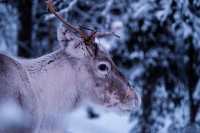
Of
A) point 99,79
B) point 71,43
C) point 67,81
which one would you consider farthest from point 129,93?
point 71,43

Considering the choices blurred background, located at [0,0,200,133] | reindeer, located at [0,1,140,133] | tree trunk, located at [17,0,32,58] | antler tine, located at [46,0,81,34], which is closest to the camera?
antler tine, located at [46,0,81,34]

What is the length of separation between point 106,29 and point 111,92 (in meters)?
5.21

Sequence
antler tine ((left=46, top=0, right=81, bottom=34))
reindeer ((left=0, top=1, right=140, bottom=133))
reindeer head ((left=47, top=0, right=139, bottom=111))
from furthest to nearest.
A: 1. reindeer head ((left=47, top=0, right=139, bottom=111))
2. reindeer ((left=0, top=1, right=140, bottom=133))
3. antler tine ((left=46, top=0, right=81, bottom=34))

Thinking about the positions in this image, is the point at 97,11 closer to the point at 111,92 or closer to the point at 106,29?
the point at 106,29

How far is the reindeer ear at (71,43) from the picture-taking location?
5.61 m

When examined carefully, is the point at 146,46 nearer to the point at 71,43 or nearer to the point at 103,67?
the point at 103,67

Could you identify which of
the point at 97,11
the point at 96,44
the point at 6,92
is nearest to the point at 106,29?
the point at 97,11

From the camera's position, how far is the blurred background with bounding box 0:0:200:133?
10.8 metres

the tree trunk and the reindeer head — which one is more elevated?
the tree trunk

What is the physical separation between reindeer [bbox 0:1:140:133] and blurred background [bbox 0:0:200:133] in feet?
15.5

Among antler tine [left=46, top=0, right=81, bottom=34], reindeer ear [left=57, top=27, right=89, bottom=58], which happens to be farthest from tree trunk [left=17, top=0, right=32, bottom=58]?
antler tine [left=46, top=0, right=81, bottom=34]

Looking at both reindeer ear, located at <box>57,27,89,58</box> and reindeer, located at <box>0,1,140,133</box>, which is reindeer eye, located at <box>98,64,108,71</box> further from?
reindeer ear, located at <box>57,27,89,58</box>

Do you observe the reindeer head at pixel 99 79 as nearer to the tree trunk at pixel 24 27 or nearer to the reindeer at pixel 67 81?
the reindeer at pixel 67 81

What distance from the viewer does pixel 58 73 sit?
566cm
